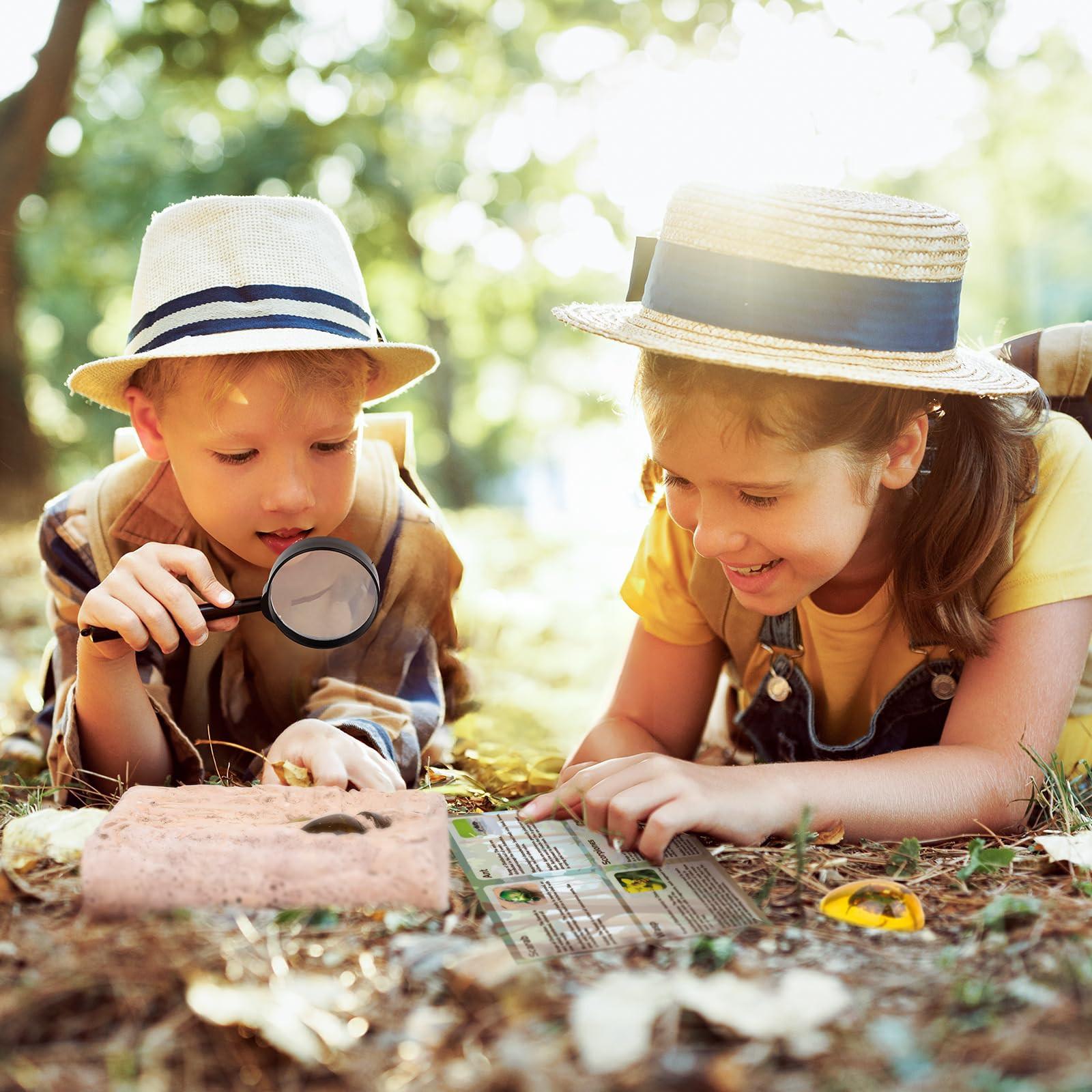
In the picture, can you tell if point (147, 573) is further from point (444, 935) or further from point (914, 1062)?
point (914, 1062)

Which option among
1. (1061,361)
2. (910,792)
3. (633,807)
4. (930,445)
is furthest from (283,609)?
(1061,361)

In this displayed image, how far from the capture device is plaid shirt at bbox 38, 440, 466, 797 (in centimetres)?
338

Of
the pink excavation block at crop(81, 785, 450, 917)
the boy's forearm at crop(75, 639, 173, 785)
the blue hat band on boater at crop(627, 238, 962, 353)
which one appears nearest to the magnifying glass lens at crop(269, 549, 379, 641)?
the boy's forearm at crop(75, 639, 173, 785)

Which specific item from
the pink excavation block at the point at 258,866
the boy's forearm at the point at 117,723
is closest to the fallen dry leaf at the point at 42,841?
the pink excavation block at the point at 258,866

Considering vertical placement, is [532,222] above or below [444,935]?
above

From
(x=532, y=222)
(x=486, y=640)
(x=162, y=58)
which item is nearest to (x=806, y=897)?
(x=486, y=640)

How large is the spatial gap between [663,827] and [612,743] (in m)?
0.90

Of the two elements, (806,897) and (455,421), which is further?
(455,421)

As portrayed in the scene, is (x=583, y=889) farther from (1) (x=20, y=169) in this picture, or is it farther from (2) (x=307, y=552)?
(1) (x=20, y=169)

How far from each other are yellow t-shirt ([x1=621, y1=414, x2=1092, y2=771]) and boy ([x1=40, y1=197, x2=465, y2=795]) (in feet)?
2.41

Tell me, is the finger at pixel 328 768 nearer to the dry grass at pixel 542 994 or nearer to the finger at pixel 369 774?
the finger at pixel 369 774

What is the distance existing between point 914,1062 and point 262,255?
2556mm

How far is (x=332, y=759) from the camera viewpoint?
2775 mm

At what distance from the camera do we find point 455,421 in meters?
31.9
